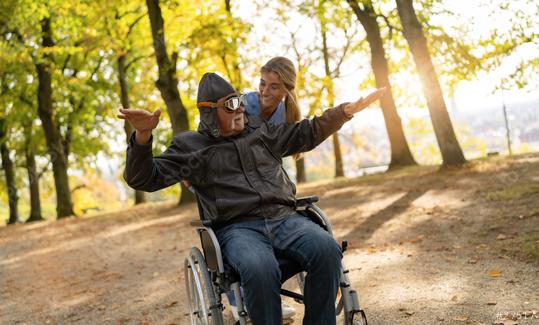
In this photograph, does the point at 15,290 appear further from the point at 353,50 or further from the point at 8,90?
the point at 353,50

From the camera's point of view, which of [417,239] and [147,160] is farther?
[417,239]

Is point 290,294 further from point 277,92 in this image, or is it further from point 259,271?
point 277,92

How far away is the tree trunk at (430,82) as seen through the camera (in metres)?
12.2

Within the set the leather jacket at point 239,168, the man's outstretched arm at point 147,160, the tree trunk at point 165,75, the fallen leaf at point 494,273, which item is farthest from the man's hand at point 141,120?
the tree trunk at point 165,75

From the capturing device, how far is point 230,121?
131 inches

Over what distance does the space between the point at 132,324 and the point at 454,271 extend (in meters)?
2.65

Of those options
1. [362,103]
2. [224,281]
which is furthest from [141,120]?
[362,103]

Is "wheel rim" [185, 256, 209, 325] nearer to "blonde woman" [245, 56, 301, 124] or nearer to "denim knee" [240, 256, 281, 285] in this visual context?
"denim knee" [240, 256, 281, 285]

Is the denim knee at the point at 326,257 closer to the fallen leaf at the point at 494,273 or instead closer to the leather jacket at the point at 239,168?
the leather jacket at the point at 239,168

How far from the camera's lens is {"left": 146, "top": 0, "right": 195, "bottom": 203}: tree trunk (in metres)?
14.8

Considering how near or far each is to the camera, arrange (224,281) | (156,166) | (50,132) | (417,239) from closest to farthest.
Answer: (224,281) → (156,166) → (417,239) → (50,132)

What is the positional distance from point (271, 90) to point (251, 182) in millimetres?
982

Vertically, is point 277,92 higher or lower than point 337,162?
higher

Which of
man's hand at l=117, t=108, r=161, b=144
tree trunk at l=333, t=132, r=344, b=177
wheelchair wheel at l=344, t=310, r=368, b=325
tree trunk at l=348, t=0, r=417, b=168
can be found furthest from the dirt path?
tree trunk at l=333, t=132, r=344, b=177
